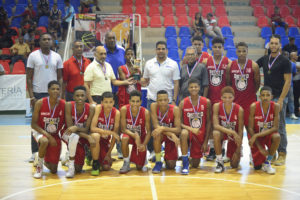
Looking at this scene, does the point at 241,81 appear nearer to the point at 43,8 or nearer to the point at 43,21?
the point at 43,8

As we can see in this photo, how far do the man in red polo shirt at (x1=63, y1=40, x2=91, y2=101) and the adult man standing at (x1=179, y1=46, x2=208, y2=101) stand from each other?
4.85 ft

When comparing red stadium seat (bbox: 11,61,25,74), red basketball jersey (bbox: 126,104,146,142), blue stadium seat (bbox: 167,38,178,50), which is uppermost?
blue stadium seat (bbox: 167,38,178,50)

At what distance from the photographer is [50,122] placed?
16.9ft

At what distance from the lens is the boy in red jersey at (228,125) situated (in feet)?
17.2

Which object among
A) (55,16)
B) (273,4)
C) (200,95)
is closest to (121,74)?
(200,95)

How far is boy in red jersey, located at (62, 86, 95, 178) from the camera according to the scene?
5.01m

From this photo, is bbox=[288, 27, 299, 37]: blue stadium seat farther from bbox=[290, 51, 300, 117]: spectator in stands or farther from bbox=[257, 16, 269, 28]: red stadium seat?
bbox=[290, 51, 300, 117]: spectator in stands

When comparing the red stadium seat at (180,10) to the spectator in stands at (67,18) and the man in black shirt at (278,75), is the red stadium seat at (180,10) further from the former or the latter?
the man in black shirt at (278,75)

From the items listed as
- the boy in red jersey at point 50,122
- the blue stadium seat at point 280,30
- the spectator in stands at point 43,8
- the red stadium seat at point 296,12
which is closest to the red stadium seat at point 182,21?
the blue stadium seat at point 280,30

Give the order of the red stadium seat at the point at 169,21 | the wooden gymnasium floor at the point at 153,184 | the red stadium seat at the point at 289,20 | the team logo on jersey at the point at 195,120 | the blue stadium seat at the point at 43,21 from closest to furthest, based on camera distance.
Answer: the wooden gymnasium floor at the point at 153,184
the team logo on jersey at the point at 195,120
the blue stadium seat at the point at 43,21
the red stadium seat at the point at 169,21
the red stadium seat at the point at 289,20

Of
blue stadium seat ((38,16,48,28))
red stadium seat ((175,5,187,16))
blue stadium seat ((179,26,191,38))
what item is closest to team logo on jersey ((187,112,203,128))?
blue stadium seat ((179,26,191,38))

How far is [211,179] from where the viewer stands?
192 inches

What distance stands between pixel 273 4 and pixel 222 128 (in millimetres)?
11587

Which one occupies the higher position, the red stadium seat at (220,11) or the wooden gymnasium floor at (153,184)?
the red stadium seat at (220,11)
